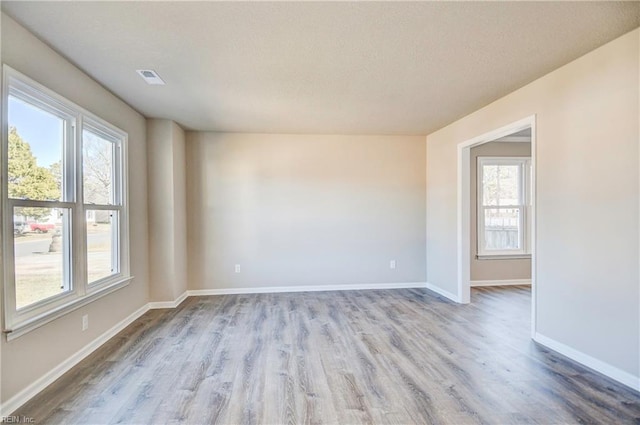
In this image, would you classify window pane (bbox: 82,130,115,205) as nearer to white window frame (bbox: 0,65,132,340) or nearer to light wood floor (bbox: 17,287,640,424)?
white window frame (bbox: 0,65,132,340)

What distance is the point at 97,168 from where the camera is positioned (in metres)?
3.16

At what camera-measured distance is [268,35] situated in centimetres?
218

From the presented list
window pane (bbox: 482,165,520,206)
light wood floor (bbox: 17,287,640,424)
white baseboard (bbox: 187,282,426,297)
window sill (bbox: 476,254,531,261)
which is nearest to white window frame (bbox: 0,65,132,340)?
light wood floor (bbox: 17,287,640,424)

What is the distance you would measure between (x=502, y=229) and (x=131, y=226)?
5853 mm

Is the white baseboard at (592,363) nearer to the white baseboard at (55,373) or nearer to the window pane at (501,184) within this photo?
the window pane at (501,184)

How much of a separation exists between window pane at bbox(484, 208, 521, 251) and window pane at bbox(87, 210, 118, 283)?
5631 millimetres

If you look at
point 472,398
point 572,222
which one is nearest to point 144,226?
point 472,398

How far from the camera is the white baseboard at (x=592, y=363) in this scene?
223 cm

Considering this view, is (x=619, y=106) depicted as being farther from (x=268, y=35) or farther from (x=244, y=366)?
(x=244, y=366)

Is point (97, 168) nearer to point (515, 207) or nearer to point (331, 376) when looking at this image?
point (331, 376)

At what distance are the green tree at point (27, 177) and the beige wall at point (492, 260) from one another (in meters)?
5.66

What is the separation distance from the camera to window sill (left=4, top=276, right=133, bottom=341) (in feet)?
6.62

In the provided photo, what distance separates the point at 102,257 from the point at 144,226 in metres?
0.91

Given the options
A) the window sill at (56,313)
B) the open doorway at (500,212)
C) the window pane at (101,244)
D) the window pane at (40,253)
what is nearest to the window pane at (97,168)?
the window pane at (101,244)
